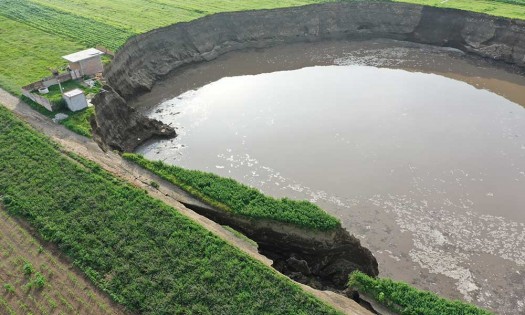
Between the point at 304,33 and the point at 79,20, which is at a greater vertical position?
the point at 79,20

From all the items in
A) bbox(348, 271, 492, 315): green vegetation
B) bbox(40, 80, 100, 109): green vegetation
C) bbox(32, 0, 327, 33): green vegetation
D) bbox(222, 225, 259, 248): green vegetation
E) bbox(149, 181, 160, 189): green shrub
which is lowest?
bbox(348, 271, 492, 315): green vegetation

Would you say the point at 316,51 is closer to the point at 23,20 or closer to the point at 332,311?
the point at 23,20

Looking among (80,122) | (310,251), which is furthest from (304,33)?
(310,251)

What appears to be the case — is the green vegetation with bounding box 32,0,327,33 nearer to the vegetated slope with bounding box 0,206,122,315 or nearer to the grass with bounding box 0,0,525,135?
the grass with bounding box 0,0,525,135

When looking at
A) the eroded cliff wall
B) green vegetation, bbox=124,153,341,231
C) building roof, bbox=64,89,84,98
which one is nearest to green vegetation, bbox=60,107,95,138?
building roof, bbox=64,89,84,98

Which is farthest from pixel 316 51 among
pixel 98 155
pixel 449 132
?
pixel 98 155

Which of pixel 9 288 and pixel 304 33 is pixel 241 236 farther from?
pixel 304 33

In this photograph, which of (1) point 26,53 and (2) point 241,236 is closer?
(2) point 241,236
